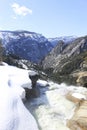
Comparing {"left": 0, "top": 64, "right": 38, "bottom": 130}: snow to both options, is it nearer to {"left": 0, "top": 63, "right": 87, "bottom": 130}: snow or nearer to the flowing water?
{"left": 0, "top": 63, "right": 87, "bottom": 130}: snow

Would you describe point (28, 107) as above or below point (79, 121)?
below

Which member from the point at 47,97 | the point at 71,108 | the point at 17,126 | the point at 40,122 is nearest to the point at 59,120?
the point at 40,122

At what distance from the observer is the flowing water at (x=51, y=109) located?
21612 mm

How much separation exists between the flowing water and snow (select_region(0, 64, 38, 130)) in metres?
1.64

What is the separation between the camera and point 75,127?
800 inches

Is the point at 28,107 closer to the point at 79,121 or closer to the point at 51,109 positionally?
the point at 51,109

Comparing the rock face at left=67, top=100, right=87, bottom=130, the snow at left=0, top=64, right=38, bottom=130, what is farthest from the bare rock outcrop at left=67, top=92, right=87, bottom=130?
the snow at left=0, top=64, right=38, bottom=130

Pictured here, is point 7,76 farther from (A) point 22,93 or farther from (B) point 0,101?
(B) point 0,101

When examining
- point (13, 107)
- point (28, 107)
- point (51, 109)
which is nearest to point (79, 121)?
point (13, 107)

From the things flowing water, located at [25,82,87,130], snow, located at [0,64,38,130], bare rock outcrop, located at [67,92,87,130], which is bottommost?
flowing water, located at [25,82,87,130]

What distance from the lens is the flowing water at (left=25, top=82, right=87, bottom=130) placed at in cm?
2161

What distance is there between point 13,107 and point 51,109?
17.9ft

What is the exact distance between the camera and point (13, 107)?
815 inches

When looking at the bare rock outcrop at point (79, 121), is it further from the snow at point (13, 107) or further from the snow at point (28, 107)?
the snow at point (13, 107)
